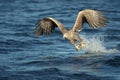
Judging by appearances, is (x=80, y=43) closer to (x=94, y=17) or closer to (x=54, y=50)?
(x=94, y=17)

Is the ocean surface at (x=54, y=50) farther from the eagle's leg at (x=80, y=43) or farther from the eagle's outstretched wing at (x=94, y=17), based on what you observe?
the eagle's outstretched wing at (x=94, y=17)

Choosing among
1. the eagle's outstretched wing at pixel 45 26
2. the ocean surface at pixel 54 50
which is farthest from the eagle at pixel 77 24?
the ocean surface at pixel 54 50

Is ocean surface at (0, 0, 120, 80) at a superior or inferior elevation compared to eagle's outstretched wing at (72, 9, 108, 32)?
inferior

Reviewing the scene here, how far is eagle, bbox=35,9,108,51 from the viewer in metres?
17.6

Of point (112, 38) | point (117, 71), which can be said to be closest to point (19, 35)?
point (112, 38)

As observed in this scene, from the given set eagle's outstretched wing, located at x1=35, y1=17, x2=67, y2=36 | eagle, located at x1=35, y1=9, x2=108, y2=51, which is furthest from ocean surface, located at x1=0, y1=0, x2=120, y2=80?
eagle's outstretched wing, located at x1=35, y1=17, x2=67, y2=36

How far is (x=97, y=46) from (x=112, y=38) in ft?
8.79

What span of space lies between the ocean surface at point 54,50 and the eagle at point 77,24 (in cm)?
68

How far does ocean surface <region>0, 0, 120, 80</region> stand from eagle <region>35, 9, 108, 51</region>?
676mm

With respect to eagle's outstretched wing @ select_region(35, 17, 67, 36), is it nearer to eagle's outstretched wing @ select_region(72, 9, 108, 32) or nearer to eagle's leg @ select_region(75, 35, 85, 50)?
eagle's leg @ select_region(75, 35, 85, 50)

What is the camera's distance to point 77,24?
1808cm

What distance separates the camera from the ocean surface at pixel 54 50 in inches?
667

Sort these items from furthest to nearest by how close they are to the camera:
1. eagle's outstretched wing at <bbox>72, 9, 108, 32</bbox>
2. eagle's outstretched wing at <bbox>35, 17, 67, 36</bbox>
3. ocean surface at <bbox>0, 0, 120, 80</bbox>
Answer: eagle's outstretched wing at <bbox>35, 17, 67, 36</bbox> < eagle's outstretched wing at <bbox>72, 9, 108, 32</bbox> < ocean surface at <bbox>0, 0, 120, 80</bbox>

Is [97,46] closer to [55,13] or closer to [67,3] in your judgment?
[55,13]
